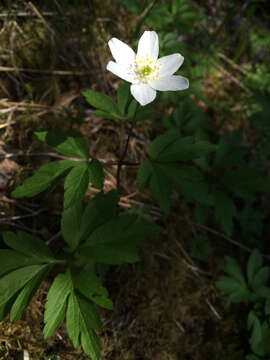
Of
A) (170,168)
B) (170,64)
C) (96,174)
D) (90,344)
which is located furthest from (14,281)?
(170,64)

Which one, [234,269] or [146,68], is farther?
[234,269]

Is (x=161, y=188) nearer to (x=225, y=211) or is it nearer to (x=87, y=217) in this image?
(x=87, y=217)

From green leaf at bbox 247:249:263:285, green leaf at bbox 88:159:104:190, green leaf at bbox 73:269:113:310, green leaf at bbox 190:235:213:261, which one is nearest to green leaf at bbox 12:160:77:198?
green leaf at bbox 88:159:104:190

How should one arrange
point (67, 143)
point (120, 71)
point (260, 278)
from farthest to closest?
point (260, 278) → point (67, 143) → point (120, 71)

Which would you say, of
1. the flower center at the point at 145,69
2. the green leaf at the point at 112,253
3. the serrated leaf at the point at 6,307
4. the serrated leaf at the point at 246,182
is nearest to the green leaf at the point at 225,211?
the serrated leaf at the point at 246,182

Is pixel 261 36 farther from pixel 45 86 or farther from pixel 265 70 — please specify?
pixel 45 86

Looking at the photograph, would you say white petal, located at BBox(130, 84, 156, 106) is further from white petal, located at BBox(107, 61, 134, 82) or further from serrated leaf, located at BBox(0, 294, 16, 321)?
serrated leaf, located at BBox(0, 294, 16, 321)
